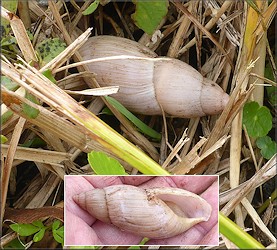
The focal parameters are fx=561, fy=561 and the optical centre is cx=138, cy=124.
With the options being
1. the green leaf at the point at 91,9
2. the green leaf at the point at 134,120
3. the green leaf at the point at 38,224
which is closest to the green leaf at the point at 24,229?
the green leaf at the point at 38,224

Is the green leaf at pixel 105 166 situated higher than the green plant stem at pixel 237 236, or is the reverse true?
the green leaf at pixel 105 166

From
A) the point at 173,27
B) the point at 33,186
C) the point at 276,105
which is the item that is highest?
the point at 173,27

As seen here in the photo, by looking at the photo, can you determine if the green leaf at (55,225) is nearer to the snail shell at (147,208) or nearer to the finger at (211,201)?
the snail shell at (147,208)

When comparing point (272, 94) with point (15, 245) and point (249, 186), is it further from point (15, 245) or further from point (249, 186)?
point (15, 245)

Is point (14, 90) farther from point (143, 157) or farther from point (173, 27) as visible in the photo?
point (173, 27)

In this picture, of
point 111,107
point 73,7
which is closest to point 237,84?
point 111,107

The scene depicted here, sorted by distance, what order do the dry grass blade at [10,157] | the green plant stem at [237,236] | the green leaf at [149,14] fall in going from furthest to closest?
1. the green leaf at [149,14]
2. the dry grass blade at [10,157]
3. the green plant stem at [237,236]

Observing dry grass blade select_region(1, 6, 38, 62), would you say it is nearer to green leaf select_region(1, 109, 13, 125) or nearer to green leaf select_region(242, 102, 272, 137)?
green leaf select_region(1, 109, 13, 125)
